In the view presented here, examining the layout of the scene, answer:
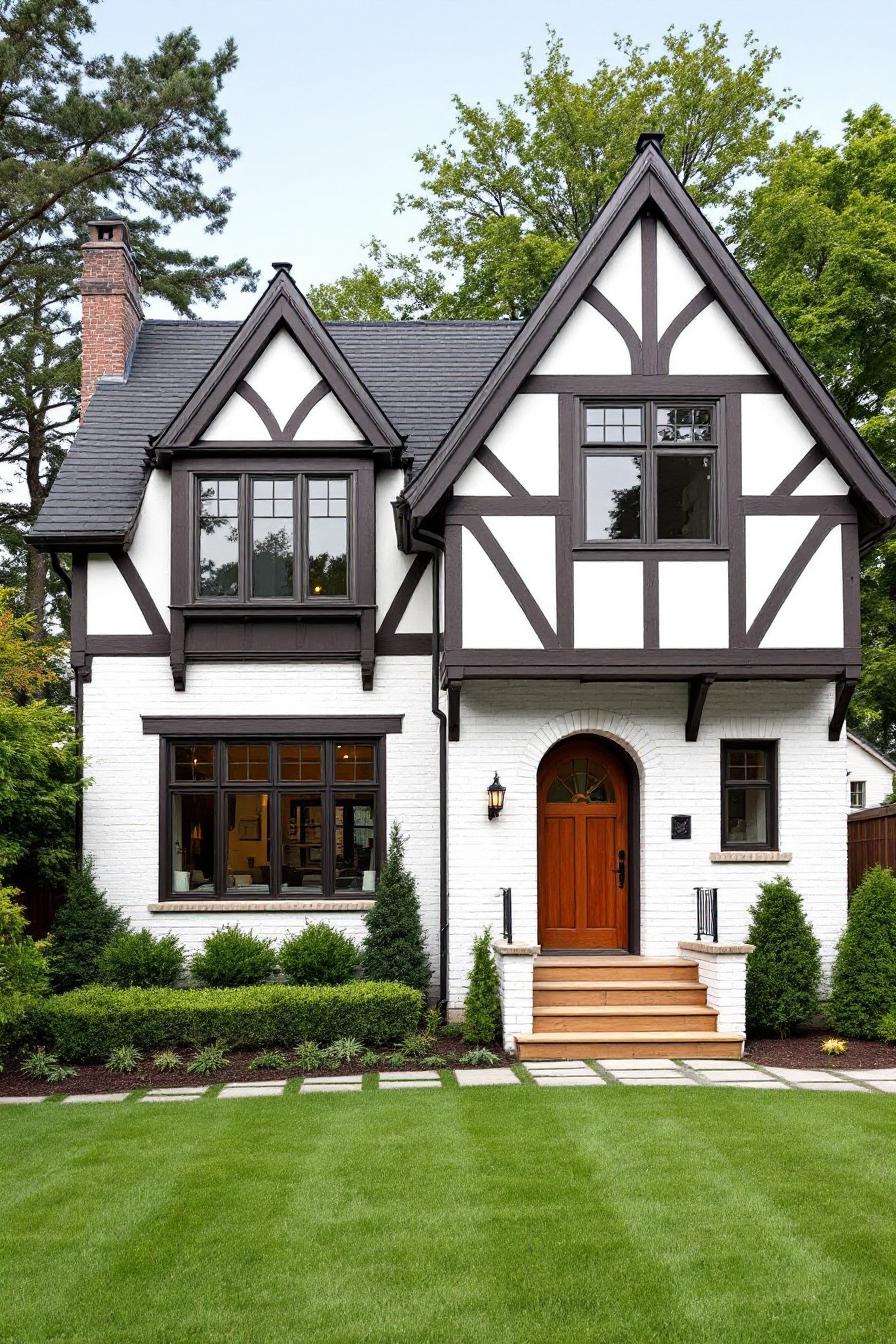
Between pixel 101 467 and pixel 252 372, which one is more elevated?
pixel 252 372

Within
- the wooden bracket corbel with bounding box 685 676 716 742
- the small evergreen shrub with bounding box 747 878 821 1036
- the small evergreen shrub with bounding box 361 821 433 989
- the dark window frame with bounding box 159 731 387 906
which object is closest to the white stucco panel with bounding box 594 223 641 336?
the wooden bracket corbel with bounding box 685 676 716 742

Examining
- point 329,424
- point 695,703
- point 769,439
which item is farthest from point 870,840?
point 329,424

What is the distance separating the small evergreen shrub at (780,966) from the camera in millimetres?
11516

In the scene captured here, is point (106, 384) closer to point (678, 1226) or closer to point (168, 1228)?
point (168, 1228)

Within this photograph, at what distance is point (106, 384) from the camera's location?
48.7ft

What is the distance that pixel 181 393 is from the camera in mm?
14797

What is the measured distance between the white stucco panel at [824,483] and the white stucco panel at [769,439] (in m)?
0.21

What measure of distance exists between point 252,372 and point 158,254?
41.4 ft

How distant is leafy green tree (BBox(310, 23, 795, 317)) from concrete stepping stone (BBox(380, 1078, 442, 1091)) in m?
17.1

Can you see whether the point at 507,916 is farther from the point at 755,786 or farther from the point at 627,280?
the point at 627,280

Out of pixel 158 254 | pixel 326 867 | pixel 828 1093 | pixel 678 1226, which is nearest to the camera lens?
pixel 678 1226

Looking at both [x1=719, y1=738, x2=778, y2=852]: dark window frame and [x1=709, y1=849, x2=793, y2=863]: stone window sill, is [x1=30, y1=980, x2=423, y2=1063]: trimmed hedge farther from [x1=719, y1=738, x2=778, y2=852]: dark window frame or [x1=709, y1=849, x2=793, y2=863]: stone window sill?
[x1=719, y1=738, x2=778, y2=852]: dark window frame

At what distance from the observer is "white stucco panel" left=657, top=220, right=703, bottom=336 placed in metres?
11.8

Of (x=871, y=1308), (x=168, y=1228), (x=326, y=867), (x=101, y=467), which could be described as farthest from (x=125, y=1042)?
(x=871, y=1308)
